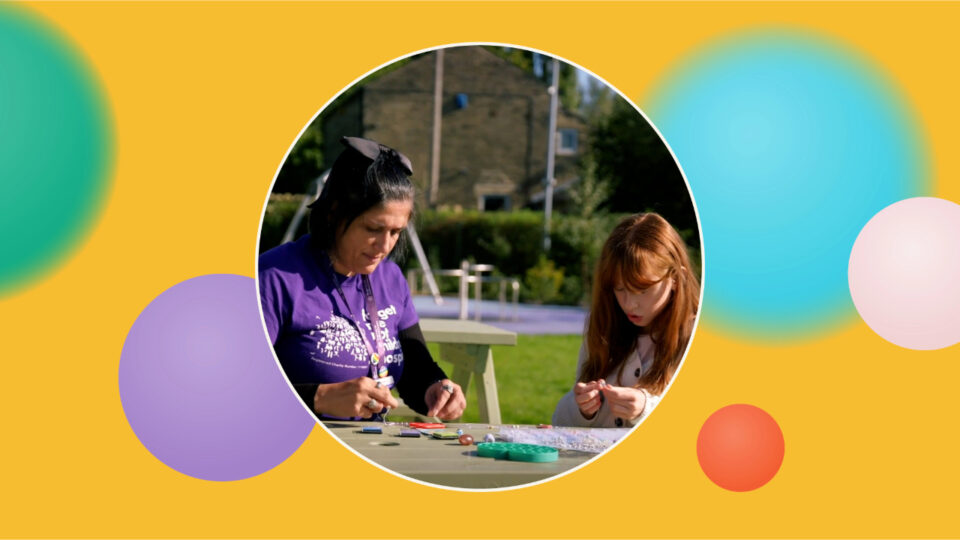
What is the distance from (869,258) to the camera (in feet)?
14.5

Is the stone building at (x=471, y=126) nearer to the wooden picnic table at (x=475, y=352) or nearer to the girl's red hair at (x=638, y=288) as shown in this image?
the wooden picnic table at (x=475, y=352)

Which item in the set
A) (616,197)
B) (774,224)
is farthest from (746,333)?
(616,197)

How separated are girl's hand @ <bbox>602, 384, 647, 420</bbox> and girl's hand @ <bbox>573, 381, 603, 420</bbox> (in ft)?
0.10

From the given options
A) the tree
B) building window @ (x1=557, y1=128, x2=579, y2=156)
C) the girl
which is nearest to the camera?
the girl

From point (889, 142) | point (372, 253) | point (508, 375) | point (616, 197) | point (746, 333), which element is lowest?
point (508, 375)

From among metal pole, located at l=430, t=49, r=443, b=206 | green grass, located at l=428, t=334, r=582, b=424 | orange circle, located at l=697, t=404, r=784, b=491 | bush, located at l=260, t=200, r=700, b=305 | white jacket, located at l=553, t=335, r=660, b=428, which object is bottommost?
green grass, located at l=428, t=334, r=582, b=424

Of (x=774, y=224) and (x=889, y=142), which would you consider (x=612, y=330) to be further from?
(x=889, y=142)

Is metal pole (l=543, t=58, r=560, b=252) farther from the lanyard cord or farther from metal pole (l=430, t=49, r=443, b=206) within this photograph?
the lanyard cord

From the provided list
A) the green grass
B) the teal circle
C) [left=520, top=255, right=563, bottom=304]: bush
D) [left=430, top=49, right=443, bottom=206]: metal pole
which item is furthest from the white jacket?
[left=520, top=255, right=563, bottom=304]: bush

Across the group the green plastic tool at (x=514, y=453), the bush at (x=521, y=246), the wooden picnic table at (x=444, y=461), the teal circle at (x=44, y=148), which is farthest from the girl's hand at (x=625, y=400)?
the teal circle at (x=44, y=148)

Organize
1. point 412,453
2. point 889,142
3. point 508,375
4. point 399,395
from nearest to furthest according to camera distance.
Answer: point 412,453
point 399,395
point 889,142
point 508,375

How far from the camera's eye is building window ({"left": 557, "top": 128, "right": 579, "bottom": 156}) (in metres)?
4.41

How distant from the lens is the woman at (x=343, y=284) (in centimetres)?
296

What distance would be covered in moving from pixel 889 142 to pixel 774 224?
29.5 inches
